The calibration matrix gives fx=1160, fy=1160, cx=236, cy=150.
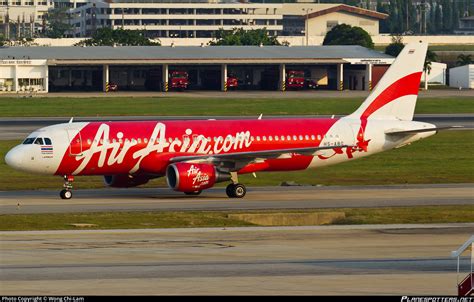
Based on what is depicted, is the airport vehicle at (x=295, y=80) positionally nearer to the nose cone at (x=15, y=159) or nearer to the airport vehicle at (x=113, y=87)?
the airport vehicle at (x=113, y=87)

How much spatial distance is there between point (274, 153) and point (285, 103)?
78.0 meters

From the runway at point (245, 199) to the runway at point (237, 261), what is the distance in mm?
7653

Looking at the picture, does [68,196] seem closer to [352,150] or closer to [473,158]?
[352,150]

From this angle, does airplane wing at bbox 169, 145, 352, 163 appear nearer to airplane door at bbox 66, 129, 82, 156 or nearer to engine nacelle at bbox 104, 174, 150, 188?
engine nacelle at bbox 104, 174, 150, 188

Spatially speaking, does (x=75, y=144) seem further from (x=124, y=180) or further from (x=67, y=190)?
(x=124, y=180)

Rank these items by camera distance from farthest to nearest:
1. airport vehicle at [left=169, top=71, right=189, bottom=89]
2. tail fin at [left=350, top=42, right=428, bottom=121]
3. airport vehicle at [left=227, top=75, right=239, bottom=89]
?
airport vehicle at [left=227, top=75, right=239, bottom=89] → airport vehicle at [left=169, top=71, right=189, bottom=89] → tail fin at [left=350, top=42, right=428, bottom=121]

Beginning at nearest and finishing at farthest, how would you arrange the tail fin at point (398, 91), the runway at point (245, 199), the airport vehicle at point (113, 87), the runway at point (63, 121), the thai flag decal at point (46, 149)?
the runway at point (245, 199) < the thai flag decal at point (46, 149) < the tail fin at point (398, 91) < the runway at point (63, 121) < the airport vehicle at point (113, 87)

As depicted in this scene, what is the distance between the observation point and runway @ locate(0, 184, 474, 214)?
53.3 metres

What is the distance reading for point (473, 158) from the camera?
7600cm

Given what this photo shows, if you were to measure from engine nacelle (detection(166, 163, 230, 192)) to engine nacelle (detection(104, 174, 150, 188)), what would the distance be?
3015mm

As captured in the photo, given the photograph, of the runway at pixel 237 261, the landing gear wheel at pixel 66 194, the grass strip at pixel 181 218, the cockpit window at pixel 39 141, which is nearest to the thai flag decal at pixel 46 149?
the cockpit window at pixel 39 141

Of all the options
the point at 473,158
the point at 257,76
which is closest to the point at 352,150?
the point at 473,158

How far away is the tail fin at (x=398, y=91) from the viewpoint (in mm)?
62438

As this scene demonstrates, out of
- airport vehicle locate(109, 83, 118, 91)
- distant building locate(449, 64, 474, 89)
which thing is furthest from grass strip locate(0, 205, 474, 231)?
distant building locate(449, 64, 474, 89)
